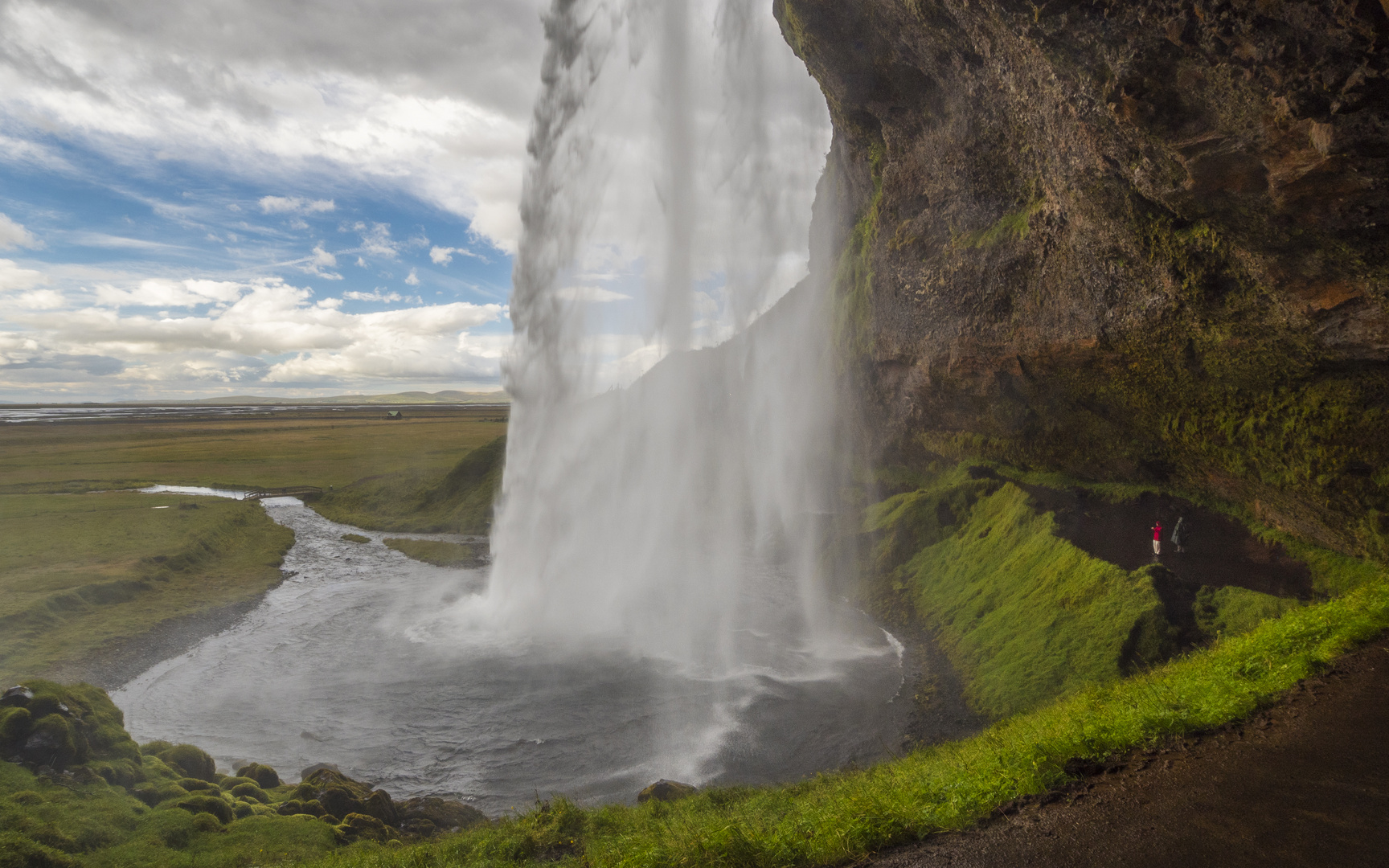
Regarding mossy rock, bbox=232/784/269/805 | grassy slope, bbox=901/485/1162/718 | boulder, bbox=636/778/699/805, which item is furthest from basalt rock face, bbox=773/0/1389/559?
mossy rock, bbox=232/784/269/805

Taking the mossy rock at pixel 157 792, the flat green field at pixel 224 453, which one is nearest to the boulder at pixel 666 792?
the mossy rock at pixel 157 792

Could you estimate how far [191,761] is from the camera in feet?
48.6

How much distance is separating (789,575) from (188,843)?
84.5 ft

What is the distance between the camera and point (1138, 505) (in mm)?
22672

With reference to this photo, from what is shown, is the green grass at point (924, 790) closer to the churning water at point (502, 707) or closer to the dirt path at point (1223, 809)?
the dirt path at point (1223, 809)

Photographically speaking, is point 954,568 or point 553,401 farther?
point 553,401

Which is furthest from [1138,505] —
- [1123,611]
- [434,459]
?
[434,459]

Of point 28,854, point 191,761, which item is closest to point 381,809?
point 191,761

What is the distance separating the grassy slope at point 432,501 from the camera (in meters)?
46.8

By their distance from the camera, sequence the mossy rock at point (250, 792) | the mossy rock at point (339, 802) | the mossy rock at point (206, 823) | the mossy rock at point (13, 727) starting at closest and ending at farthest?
the mossy rock at point (206, 823) → the mossy rock at point (13, 727) → the mossy rock at point (339, 802) → the mossy rock at point (250, 792)

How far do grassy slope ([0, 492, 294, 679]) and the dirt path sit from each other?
28014 mm

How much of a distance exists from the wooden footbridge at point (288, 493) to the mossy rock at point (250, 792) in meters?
47.6

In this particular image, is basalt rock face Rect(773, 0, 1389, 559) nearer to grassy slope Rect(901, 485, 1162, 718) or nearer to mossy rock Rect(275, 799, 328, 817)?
grassy slope Rect(901, 485, 1162, 718)

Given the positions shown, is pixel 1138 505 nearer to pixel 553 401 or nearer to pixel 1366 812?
pixel 1366 812
